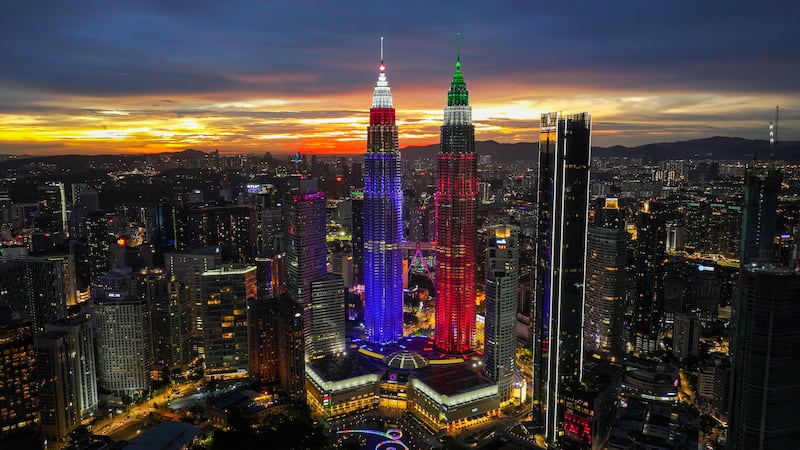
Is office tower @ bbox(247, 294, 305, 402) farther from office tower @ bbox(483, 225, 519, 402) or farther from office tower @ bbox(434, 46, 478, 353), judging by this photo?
office tower @ bbox(434, 46, 478, 353)

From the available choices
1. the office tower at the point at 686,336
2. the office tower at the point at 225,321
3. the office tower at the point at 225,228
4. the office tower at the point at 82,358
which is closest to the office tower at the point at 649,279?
the office tower at the point at 686,336

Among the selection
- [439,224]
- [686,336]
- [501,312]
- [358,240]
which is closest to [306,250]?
[439,224]

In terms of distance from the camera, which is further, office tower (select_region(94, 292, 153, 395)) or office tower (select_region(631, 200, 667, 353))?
office tower (select_region(631, 200, 667, 353))

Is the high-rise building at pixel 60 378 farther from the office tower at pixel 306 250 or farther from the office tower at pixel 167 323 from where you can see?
the office tower at pixel 306 250

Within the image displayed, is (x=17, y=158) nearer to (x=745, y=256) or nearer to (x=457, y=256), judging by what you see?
(x=457, y=256)

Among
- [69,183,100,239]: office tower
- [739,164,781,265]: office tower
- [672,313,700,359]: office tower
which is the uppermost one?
[739,164,781,265]: office tower

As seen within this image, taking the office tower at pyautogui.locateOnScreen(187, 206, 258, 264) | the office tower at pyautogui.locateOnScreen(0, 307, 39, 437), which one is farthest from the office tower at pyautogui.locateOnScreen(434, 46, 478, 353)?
the office tower at pyautogui.locateOnScreen(0, 307, 39, 437)
